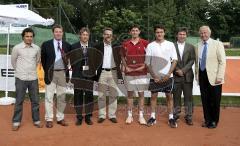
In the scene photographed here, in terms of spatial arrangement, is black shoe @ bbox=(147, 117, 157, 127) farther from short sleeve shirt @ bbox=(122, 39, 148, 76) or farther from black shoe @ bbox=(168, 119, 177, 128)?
short sleeve shirt @ bbox=(122, 39, 148, 76)

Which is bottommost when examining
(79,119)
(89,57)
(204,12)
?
(79,119)

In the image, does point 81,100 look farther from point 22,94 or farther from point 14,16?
point 14,16

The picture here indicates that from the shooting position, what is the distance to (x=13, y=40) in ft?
59.8

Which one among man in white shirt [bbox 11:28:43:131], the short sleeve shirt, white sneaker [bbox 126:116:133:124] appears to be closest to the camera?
man in white shirt [bbox 11:28:43:131]

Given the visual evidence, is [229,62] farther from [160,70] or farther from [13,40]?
[13,40]

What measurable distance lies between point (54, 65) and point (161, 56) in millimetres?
2069

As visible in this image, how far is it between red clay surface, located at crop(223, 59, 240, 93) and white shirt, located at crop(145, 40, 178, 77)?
3323 millimetres

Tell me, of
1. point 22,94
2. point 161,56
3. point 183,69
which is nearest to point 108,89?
point 161,56

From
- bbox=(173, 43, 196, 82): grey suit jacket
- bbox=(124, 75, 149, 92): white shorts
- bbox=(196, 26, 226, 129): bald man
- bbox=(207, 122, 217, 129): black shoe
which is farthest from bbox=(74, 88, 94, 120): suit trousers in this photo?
bbox=(207, 122, 217, 129): black shoe

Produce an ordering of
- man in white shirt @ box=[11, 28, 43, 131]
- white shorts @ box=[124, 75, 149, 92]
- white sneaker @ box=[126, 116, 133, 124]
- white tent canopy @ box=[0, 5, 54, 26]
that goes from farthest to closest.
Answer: white tent canopy @ box=[0, 5, 54, 26] → white sneaker @ box=[126, 116, 133, 124] → white shorts @ box=[124, 75, 149, 92] → man in white shirt @ box=[11, 28, 43, 131]

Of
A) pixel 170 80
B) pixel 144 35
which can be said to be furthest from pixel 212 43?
pixel 144 35

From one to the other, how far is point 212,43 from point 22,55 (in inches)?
144

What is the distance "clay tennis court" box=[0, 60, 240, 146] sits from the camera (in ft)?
22.5

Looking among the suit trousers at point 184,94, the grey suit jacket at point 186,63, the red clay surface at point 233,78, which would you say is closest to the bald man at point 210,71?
the grey suit jacket at point 186,63
